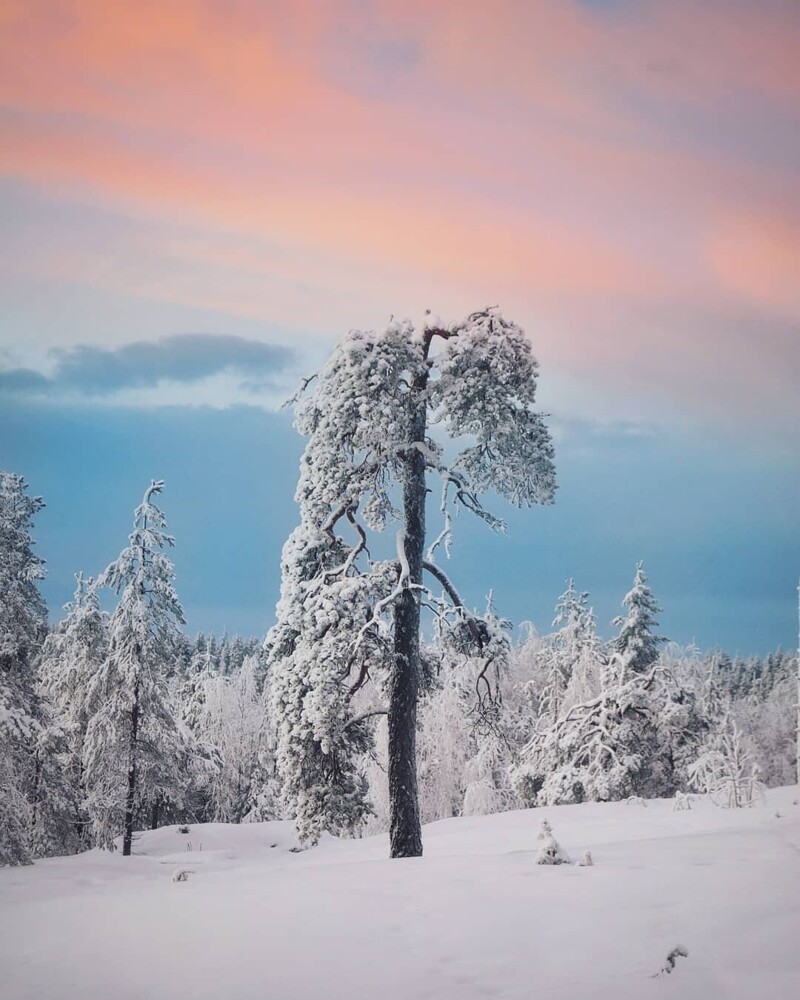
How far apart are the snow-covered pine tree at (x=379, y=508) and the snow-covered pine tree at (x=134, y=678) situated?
13.2 metres

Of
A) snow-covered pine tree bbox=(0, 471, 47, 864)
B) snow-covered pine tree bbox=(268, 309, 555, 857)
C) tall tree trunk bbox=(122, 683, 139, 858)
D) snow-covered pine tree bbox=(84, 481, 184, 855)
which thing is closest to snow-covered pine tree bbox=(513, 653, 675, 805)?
snow-covered pine tree bbox=(84, 481, 184, 855)

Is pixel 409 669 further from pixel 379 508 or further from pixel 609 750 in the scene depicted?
pixel 609 750

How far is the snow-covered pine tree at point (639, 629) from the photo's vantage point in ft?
97.5

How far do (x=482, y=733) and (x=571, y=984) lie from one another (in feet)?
30.0

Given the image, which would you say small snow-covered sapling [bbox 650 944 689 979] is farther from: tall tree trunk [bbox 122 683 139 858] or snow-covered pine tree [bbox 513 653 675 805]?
tall tree trunk [bbox 122 683 139 858]

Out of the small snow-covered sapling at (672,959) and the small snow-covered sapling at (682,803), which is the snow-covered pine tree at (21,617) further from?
the small snow-covered sapling at (672,959)

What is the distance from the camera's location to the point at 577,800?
87.0 feet

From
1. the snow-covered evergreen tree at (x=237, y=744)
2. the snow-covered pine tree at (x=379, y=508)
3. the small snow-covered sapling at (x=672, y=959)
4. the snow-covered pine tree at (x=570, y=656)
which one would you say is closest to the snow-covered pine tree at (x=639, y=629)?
the snow-covered pine tree at (x=570, y=656)

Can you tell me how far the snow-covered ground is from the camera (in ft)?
14.6

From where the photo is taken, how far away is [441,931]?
207 inches

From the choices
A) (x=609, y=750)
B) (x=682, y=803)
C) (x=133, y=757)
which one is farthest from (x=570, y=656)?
(x=682, y=803)

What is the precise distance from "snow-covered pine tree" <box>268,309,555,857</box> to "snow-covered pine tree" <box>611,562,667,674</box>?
61.9ft

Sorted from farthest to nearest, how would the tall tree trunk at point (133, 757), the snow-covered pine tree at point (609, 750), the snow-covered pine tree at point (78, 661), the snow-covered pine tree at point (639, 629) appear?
1. the snow-covered pine tree at point (639, 629)
2. the snow-covered pine tree at point (78, 661)
3. the snow-covered pine tree at point (609, 750)
4. the tall tree trunk at point (133, 757)

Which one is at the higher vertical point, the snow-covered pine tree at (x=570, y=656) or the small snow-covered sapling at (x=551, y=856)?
the snow-covered pine tree at (x=570, y=656)
